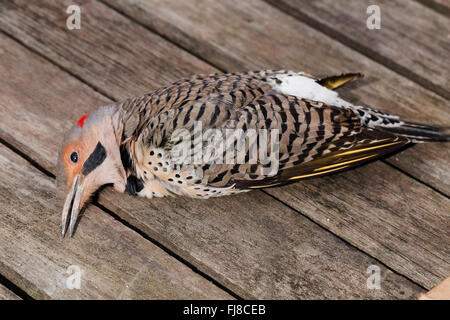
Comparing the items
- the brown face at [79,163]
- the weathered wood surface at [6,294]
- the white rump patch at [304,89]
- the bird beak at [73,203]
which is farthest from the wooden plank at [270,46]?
the weathered wood surface at [6,294]

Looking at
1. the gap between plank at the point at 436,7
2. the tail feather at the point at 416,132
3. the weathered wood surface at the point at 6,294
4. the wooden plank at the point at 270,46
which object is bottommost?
the weathered wood surface at the point at 6,294

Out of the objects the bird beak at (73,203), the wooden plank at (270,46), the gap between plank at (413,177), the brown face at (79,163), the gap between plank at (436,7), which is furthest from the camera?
the gap between plank at (436,7)

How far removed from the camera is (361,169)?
2678 mm

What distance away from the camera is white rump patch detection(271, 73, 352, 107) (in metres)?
2.62

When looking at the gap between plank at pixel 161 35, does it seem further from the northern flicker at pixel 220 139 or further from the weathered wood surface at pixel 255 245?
the weathered wood surface at pixel 255 245

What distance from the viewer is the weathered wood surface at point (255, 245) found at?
2264 millimetres

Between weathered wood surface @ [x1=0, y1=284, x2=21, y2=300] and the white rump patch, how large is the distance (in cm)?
151

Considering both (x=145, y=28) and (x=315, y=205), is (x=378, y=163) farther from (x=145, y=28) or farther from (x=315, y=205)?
(x=145, y=28)

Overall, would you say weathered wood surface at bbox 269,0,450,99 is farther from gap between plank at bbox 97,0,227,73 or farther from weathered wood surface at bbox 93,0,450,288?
gap between plank at bbox 97,0,227,73

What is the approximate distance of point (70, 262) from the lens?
2.29 m

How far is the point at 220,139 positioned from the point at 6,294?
1109 mm

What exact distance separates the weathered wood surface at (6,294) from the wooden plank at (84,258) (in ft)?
0.18
